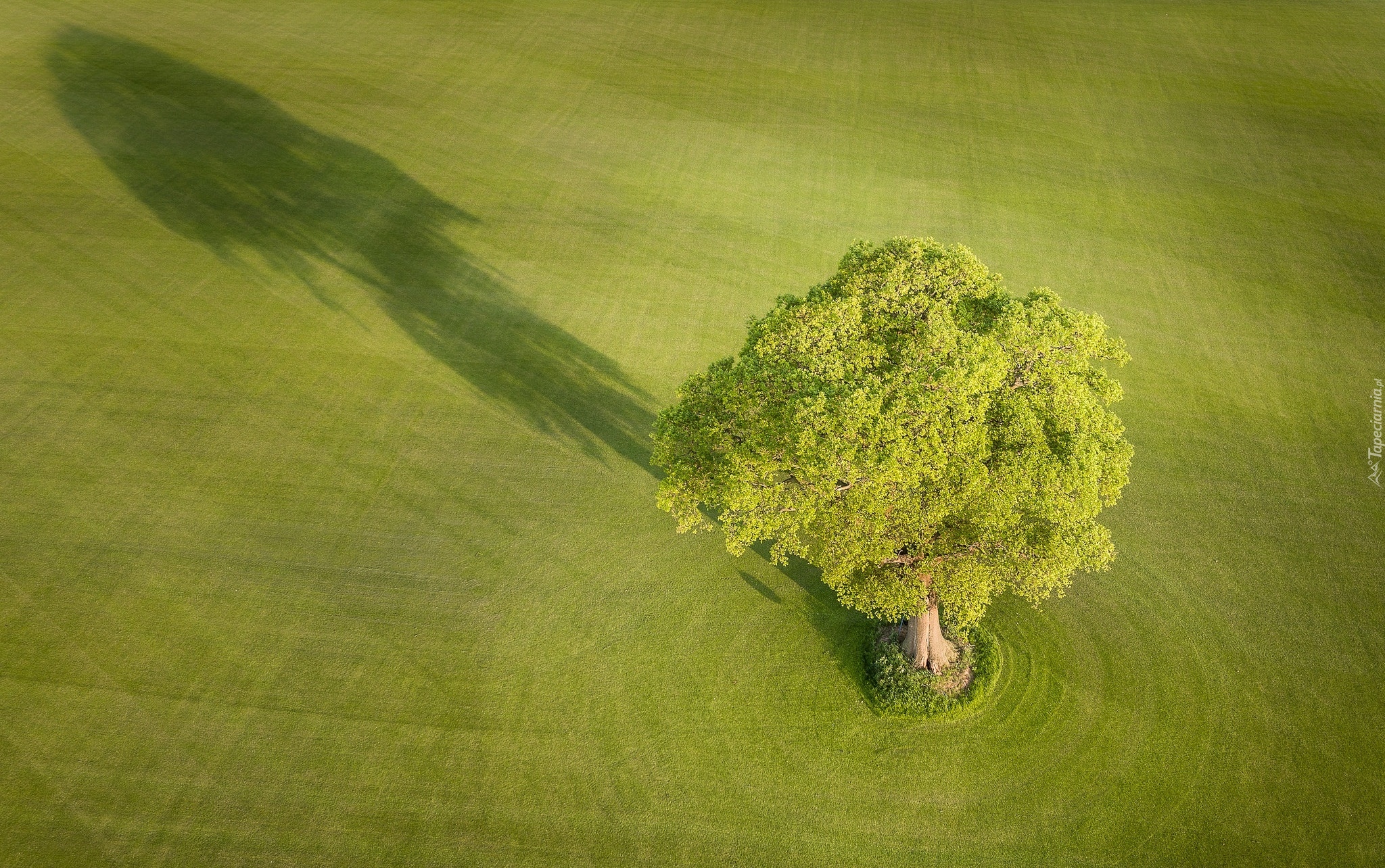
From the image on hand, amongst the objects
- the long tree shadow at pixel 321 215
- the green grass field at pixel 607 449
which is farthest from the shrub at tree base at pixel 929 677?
the long tree shadow at pixel 321 215

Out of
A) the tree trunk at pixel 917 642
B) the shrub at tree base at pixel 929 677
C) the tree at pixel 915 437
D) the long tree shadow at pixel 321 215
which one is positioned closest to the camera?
the tree at pixel 915 437

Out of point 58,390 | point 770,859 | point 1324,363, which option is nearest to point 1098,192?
point 1324,363

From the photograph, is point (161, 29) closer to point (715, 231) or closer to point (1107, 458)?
point (715, 231)

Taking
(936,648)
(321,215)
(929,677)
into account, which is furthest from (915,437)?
(321,215)

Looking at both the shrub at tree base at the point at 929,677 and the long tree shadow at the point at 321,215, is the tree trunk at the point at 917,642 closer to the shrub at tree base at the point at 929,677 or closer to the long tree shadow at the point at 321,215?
the shrub at tree base at the point at 929,677

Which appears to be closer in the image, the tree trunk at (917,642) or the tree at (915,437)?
the tree at (915,437)

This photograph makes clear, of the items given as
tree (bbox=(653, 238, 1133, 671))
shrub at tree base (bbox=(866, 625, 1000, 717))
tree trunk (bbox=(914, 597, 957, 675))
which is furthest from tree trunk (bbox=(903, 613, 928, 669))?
tree (bbox=(653, 238, 1133, 671))

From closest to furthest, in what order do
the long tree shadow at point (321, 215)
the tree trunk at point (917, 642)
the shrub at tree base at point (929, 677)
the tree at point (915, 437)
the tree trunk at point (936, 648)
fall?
the tree at point (915, 437) < the tree trunk at point (936, 648) < the tree trunk at point (917, 642) < the shrub at tree base at point (929, 677) < the long tree shadow at point (321, 215)
